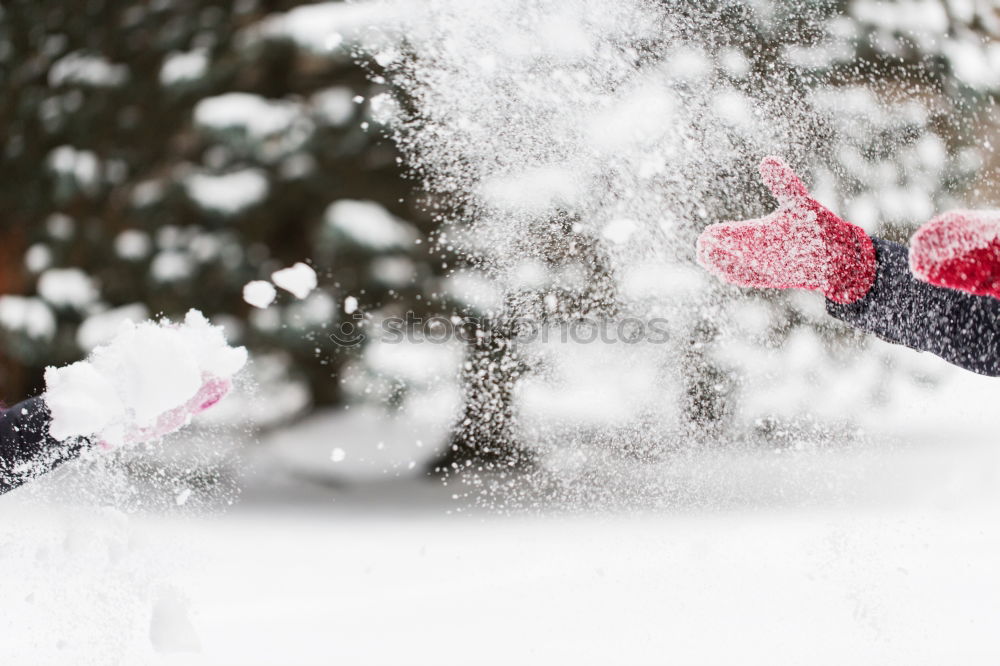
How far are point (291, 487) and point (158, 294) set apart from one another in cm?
32

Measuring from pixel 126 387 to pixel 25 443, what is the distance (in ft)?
0.33

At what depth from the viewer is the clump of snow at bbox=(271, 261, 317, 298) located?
840 millimetres

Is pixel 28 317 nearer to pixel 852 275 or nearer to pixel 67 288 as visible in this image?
pixel 67 288

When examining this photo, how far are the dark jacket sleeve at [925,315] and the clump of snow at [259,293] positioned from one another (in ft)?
2.14

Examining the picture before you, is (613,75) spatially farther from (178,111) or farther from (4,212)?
(4,212)

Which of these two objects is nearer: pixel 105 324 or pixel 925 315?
pixel 925 315

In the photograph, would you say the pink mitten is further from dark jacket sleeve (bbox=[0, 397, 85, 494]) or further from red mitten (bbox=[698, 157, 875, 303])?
red mitten (bbox=[698, 157, 875, 303])

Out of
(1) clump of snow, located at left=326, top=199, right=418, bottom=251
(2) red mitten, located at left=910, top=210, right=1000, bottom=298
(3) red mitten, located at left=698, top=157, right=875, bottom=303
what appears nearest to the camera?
(2) red mitten, located at left=910, top=210, right=1000, bottom=298

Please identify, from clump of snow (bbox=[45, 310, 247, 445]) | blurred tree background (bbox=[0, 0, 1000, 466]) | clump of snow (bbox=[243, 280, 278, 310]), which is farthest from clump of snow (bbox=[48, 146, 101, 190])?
clump of snow (bbox=[45, 310, 247, 445])

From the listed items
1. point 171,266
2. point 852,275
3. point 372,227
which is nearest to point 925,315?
point 852,275

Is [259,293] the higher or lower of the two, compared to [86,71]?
lower

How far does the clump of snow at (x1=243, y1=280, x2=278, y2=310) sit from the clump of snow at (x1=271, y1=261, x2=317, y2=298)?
15mm

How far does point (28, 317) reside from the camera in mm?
896

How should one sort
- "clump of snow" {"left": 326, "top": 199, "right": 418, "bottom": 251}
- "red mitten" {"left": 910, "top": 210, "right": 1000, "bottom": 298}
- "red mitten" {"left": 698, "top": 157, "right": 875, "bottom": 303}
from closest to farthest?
"red mitten" {"left": 910, "top": 210, "right": 1000, "bottom": 298}
"red mitten" {"left": 698, "top": 157, "right": 875, "bottom": 303}
"clump of snow" {"left": 326, "top": 199, "right": 418, "bottom": 251}
